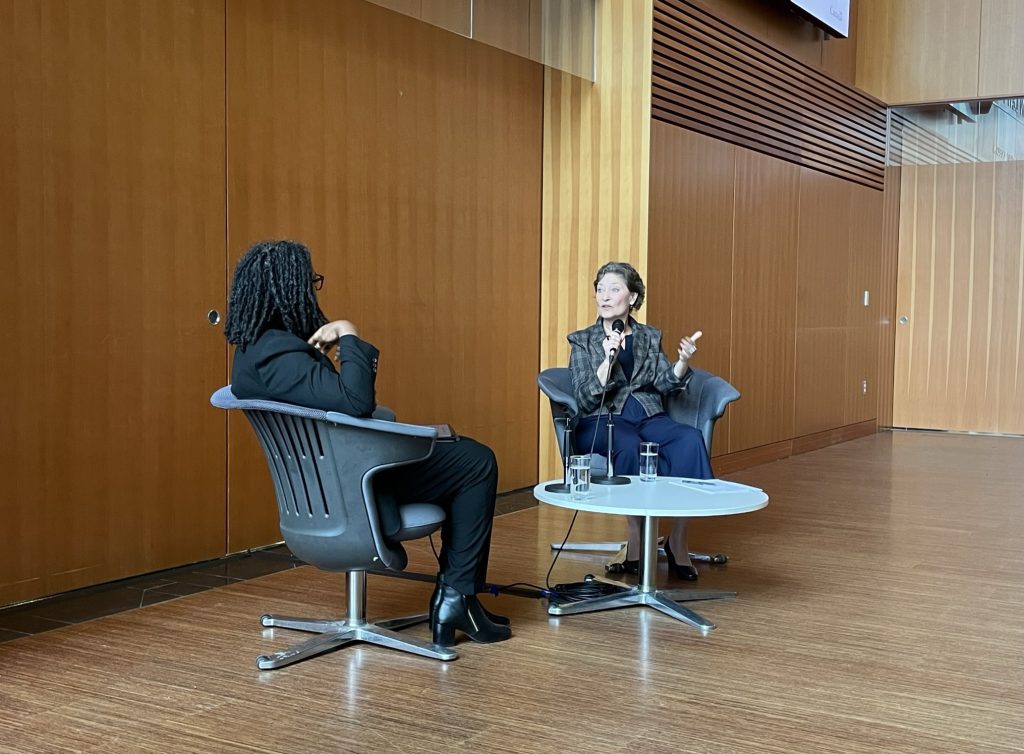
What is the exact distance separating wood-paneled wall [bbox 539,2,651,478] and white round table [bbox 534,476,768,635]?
2.79 meters

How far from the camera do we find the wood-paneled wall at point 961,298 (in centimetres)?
1120

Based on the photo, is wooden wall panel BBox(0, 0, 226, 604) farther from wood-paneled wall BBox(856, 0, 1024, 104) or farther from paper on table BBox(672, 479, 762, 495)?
wood-paneled wall BBox(856, 0, 1024, 104)

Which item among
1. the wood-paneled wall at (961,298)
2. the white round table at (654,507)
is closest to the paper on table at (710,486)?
the white round table at (654,507)

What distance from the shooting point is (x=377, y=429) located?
337 centimetres

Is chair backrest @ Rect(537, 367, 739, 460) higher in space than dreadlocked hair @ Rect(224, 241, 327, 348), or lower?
lower

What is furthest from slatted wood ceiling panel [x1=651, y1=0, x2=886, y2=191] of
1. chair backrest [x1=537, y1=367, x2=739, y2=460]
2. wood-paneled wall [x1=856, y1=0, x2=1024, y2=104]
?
chair backrest [x1=537, y1=367, x2=739, y2=460]

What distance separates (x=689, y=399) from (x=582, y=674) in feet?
7.10

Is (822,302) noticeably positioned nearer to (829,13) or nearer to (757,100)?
(757,100)

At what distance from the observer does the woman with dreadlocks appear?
3396 mm

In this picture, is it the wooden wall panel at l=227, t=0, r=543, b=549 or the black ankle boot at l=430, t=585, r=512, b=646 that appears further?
the wooden wall panel at l=227, t=0, r=543, b=549

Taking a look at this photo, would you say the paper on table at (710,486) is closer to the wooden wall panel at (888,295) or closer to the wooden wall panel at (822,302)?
the wooden wall panel at (822,302)

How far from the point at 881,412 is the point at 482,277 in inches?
246

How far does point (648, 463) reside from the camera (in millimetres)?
4512

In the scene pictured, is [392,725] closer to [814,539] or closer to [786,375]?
[814,539]
